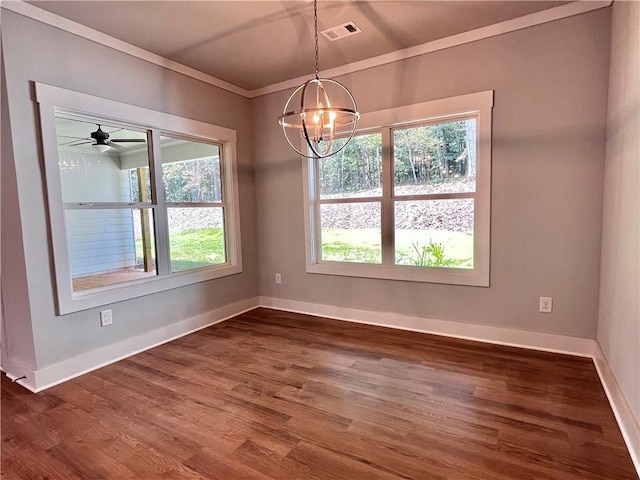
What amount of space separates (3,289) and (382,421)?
2.88 metres

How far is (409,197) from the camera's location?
3.32 m

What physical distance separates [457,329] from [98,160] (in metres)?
3.46

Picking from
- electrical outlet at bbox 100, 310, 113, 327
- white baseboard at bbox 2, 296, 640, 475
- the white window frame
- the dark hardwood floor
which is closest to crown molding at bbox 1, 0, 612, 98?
the white window frame

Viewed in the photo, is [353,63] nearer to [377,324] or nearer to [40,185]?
[377,324]

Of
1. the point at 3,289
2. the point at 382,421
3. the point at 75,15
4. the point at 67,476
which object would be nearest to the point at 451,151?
the point at 382,421

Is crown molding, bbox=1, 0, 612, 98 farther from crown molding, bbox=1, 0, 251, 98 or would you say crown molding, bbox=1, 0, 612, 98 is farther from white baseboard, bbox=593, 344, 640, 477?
white baseboard, bbox=593, 344, 640, 477

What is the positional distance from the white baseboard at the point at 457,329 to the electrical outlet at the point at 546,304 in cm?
20

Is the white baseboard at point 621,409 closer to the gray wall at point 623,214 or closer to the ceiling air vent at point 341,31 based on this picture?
the gray wall at point 623,214

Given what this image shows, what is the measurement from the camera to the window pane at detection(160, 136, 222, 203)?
3.32 meters

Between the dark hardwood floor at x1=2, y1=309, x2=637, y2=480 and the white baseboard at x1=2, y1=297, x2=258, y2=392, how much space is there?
96mm

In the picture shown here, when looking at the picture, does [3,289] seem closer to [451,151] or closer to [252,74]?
[252,74]

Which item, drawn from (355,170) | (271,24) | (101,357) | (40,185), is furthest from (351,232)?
(40,185)

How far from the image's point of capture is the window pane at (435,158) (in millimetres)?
3037

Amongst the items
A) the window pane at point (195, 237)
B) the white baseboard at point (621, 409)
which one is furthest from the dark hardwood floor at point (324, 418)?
the window pane at point (195, 237)
